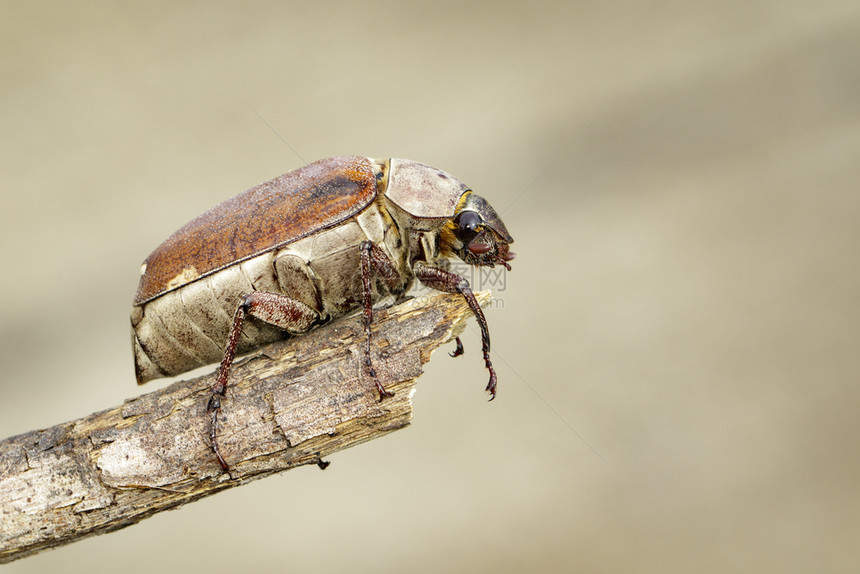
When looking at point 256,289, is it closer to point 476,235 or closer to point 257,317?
point 257,317

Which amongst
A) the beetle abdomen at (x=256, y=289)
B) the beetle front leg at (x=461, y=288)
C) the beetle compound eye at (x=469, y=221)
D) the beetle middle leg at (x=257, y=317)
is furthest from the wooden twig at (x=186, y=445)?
the beetle compound eye at (x=469, y=221)

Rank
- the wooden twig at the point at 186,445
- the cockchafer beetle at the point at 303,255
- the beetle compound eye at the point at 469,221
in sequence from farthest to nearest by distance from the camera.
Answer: the beetle compound eye at the point at 469,221
the cockchafer beetle at the point at 303,255
the wooden twig at the point at 186,445

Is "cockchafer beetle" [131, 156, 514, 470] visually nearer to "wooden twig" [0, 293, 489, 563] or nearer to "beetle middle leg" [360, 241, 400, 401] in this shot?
"beetle middle leg" [360, 241, 400, 401]

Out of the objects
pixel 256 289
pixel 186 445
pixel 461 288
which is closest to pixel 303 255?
pixel 256 289

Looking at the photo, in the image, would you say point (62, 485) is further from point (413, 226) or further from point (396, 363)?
point (413, 226)

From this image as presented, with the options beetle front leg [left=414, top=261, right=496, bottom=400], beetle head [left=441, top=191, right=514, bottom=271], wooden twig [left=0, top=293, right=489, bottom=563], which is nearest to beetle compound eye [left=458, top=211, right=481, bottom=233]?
beetle head [left=441, top=191, right=514, bottom=271]

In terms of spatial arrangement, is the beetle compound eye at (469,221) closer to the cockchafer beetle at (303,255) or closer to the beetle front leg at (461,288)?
the cockchafer beetle at (303,255)

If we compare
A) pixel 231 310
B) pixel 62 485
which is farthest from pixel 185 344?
pixel 62 485
